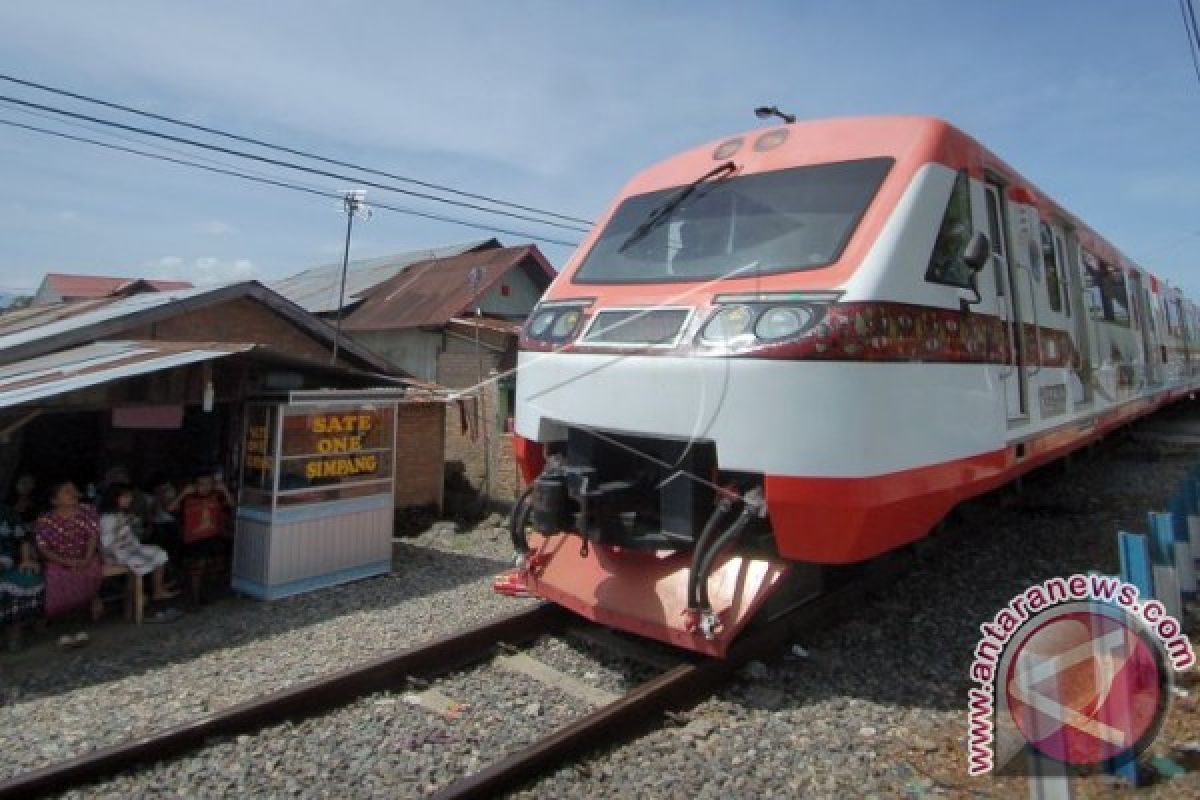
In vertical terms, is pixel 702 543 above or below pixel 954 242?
below

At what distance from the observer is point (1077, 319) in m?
6.76

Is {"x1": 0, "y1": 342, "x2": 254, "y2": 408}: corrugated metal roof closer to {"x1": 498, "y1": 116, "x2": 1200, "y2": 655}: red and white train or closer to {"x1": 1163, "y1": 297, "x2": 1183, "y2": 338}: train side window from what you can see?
{"x1": 498, "y1": 116, "x2": 1200, "y2": 655}: red and white train

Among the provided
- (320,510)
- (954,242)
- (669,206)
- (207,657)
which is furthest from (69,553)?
(954,242)

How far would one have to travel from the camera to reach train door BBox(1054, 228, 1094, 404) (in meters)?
6.50

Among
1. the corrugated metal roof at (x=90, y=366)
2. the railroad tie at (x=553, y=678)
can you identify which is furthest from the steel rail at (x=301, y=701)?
the corrugated metal roof at (x=90, y=366)

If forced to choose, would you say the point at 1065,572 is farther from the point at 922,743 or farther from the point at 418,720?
the point at 418,720

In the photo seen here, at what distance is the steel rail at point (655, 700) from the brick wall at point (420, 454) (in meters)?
6.85

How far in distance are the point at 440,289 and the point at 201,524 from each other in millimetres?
12680

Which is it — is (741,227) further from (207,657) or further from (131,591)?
(131,591)

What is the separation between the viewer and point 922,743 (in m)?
3.59

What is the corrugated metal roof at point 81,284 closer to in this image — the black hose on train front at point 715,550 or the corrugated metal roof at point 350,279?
the corrugated metal roof at point 350,279

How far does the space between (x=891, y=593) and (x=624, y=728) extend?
269 centimetres

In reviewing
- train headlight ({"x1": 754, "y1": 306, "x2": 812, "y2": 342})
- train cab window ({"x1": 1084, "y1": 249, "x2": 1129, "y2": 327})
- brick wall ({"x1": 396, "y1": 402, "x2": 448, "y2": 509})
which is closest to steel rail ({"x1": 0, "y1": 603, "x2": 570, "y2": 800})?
train headlight ({"x1": 754, "y1": 306, "x2": 812, "y2": 342})

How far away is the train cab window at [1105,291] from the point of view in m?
7.51
